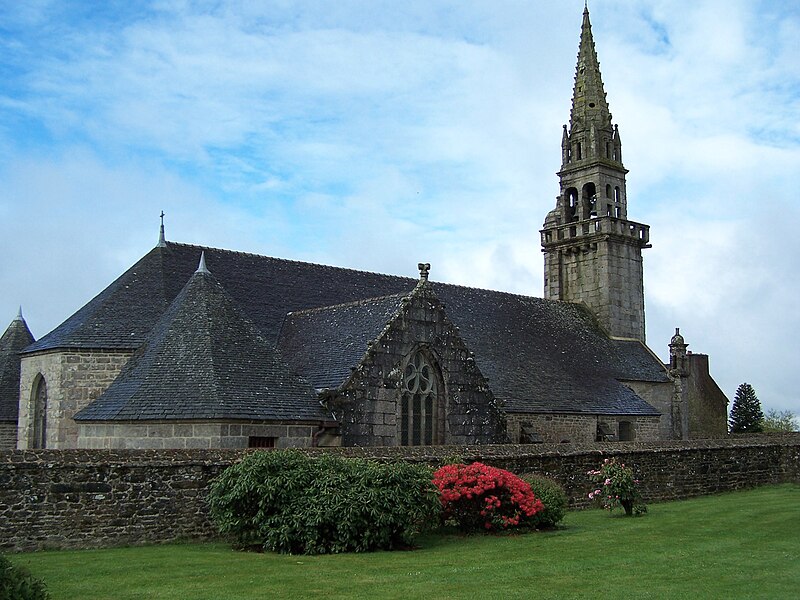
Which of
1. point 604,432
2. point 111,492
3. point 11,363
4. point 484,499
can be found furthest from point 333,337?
point 604,432

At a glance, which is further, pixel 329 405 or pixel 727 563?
pixel 329 405

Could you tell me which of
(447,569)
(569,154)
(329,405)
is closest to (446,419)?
(329,405)

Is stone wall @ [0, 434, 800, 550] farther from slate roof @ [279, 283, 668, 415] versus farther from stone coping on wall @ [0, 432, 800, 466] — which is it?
slate roof @ [279, 283, 668, 415]

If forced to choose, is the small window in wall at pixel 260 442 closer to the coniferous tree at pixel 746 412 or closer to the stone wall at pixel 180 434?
the stone wall at pixel 180 434

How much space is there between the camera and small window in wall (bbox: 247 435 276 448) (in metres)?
20.0

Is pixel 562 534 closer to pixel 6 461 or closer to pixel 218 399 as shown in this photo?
pixel 218 399

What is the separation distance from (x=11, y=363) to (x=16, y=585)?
24.0 meters

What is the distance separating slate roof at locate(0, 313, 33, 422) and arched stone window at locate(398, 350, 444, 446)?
13326mm

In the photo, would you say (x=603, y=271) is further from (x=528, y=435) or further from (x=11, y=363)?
(x=11, y=363)

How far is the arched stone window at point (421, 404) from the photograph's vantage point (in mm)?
23281

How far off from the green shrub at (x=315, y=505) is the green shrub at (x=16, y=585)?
664 centimetres

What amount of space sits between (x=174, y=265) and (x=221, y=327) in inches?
264

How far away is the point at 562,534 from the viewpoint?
16.7m

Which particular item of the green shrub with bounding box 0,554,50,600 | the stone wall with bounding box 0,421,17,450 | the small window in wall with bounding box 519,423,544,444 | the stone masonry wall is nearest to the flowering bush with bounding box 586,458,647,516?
the small window in wall with bounding box 519,423,544,444
